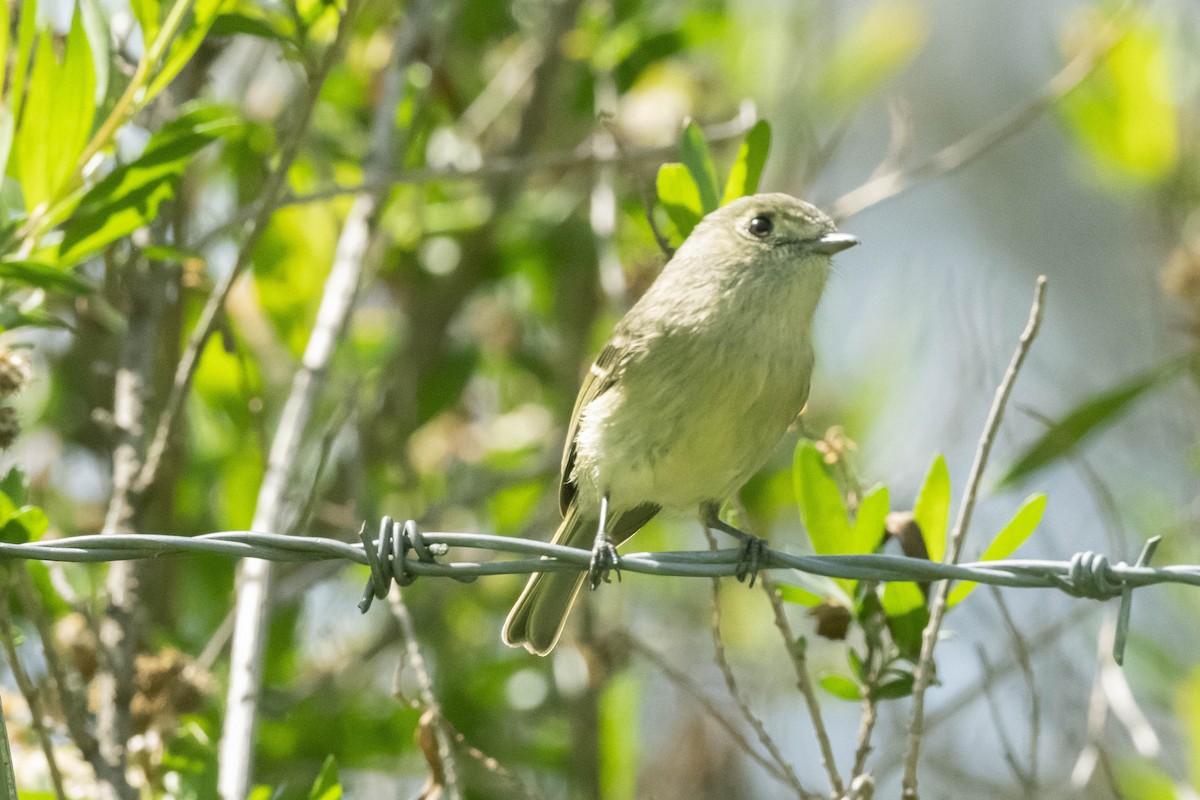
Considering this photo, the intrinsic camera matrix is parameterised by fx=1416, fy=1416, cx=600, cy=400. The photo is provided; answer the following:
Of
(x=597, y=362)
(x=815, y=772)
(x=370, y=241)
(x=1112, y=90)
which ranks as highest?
(x=1112, y=90)

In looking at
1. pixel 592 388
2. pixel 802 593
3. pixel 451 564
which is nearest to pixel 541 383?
pixel 592 388

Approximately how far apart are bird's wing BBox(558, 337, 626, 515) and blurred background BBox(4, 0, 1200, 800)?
0.40 metres

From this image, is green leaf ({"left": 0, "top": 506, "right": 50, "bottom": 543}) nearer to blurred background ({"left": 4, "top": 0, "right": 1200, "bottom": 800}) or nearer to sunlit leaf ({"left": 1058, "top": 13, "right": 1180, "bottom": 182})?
blurred background ({"left": 4, "top": 0, "right": 1200, "bottom": 800})

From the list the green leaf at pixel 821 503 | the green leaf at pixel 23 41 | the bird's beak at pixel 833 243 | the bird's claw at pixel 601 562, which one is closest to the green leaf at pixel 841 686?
the green leaf at pixel 821 503

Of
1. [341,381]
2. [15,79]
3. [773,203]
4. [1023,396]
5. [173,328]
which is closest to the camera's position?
[15,79]

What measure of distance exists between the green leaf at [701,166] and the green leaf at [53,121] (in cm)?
134

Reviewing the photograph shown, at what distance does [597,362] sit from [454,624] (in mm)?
1588

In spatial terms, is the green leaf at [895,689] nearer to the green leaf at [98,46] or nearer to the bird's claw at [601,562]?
the bird's claw at [601,562]

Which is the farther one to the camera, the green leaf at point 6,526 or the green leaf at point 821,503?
the green leaf at point 821,503

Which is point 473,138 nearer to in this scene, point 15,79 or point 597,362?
point 597,362

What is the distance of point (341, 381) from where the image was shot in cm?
486

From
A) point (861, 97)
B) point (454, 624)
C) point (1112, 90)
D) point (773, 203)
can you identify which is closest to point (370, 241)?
point (773, 203)

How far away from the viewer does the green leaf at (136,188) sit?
122 inches

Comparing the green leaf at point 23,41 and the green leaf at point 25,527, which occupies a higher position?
the green leaf at point 23,41
